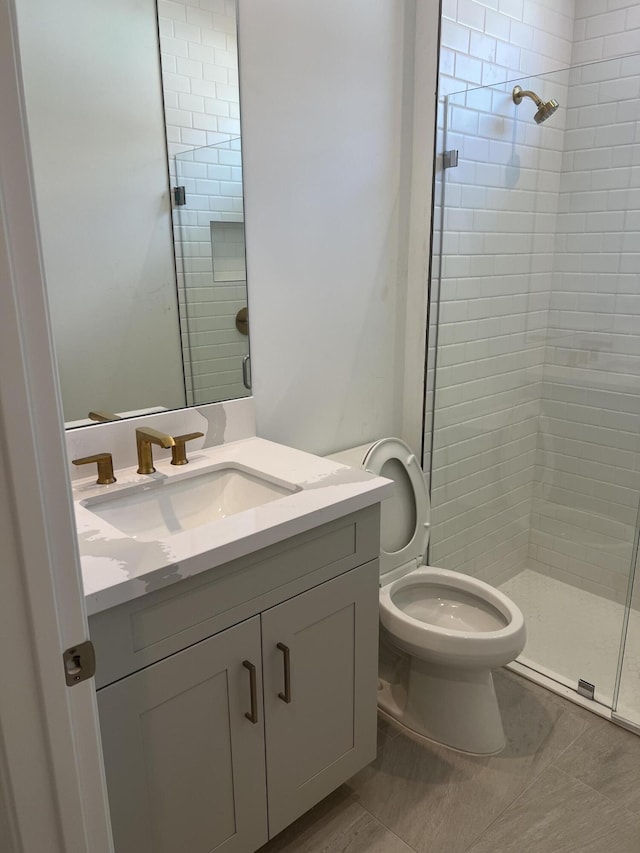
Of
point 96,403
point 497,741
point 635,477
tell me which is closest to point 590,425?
point 635,477

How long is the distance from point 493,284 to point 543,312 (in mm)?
274

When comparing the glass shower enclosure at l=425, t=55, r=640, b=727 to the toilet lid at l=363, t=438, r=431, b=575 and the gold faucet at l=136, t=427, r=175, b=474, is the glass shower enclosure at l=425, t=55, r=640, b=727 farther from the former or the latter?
the gold faucet at l=136, t=427, r=175, b=474

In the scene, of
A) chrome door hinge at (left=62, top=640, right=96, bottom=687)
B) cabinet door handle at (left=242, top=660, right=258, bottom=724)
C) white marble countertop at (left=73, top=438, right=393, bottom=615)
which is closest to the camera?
chrome door hinge at (left=62, top=640, right=96, bottom=687)

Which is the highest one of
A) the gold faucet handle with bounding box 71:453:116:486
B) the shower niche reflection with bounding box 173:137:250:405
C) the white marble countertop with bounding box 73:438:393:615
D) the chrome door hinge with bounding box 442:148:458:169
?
the chrome door hinge with bounding box 442:148:458:169

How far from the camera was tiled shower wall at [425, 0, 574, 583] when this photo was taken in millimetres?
2195

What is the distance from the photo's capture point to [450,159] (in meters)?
2.16

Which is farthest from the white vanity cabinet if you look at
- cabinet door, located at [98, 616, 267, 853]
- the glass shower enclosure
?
the glass shower enclosure

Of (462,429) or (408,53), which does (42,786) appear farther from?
(408,53)

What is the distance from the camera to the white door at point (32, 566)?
1.94ft

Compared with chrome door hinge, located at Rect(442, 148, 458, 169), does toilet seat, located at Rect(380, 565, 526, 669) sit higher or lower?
lower

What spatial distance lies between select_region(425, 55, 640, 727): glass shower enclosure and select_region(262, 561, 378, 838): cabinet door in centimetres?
94

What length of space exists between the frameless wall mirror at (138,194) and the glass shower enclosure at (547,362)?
0.88 m

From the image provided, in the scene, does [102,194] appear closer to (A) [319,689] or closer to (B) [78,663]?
(B) [78,663]

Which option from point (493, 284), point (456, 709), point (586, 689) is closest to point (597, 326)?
point (493, 284)
